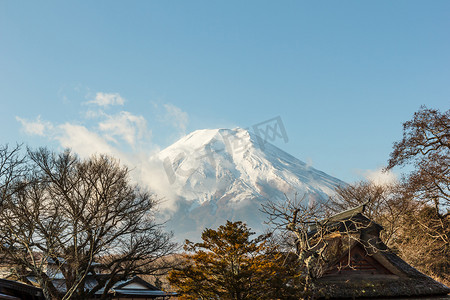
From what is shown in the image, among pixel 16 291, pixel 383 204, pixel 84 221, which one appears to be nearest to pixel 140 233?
pixel 84 221

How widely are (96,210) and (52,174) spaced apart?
3070 millimetres

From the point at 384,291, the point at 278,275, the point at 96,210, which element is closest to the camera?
the point at 278,275

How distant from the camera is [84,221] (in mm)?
18562

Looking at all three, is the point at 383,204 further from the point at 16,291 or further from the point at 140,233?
the point at 16,291

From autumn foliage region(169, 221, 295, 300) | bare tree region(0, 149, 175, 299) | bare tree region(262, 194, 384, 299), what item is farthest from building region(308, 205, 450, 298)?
bare tree region(0, 149, 175, 299)

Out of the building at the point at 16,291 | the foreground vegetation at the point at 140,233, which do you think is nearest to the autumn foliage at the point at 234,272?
the foreground vegetation at the point at 140,233

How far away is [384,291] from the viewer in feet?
48.7

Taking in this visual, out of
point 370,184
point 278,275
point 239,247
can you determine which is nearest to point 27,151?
point 239,247

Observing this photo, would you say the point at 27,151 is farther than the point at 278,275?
Yes

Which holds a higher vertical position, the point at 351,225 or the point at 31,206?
the point at 31,206

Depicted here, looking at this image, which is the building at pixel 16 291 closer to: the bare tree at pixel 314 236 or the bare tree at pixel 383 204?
the bare tree at pixel 314 236

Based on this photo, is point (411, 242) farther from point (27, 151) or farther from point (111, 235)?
point (27, 151)

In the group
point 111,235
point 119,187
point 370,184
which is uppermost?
point 370,184

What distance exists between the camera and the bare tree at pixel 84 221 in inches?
669
